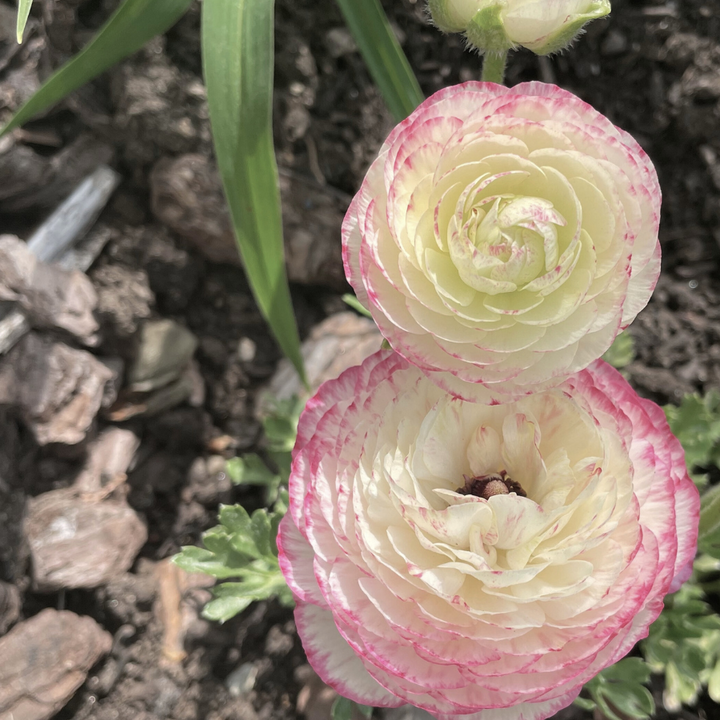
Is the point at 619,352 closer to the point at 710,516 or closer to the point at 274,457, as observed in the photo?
the point at 710,516

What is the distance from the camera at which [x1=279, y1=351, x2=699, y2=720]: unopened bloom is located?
58 cm

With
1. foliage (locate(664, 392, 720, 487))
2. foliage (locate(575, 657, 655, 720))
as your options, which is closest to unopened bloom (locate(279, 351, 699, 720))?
foliage (locate(575, 657, 655, 720))

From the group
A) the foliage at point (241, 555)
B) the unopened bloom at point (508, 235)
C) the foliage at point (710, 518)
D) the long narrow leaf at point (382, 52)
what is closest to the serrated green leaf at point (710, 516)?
the foliage at point (710, 518)

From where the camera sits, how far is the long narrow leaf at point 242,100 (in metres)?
0.96

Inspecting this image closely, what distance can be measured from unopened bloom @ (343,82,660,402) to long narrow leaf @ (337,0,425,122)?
1.97 feet

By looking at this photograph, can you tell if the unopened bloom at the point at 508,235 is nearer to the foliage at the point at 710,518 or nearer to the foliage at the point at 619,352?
the foliage at the point at 710,518

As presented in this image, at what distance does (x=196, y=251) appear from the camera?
1499 mm

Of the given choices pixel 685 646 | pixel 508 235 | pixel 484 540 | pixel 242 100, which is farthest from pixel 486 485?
pixel 242 100

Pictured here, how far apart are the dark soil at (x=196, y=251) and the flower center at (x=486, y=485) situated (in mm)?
771

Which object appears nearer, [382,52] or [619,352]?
[382,52]

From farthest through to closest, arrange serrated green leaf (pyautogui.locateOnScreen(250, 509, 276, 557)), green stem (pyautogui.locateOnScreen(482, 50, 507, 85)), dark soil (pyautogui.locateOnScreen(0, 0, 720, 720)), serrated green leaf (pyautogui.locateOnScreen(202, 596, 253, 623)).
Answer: dark soil (pyautogui.locateOnScreen(0, 0, 720, 720)) → serrated green leaf (pyautogui.locateOnScreen(250, 509, 276, 557)) → serrated green leaf (pyautogui.locateOnScreen(202, 596, 253, 623)) → green stem (pyautogui.locateOnScreen(482, 50, 507, 85))

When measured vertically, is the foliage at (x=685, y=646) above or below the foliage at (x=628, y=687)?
below

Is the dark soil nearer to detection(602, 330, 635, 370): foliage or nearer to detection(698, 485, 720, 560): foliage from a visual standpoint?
detection(602, 330, 635, 370): foliage

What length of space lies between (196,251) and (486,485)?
1.07m
